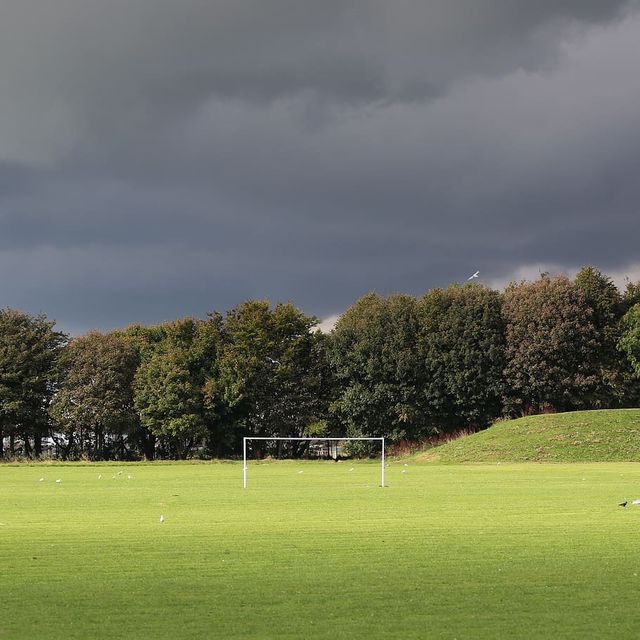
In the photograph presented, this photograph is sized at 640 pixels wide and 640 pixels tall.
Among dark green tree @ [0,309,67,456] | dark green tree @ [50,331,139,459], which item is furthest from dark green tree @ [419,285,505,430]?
dark green tree @ [0,309,67,456]

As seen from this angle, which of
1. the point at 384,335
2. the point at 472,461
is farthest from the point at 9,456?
the point at 472,461

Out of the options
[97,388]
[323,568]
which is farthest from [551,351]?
[323,568]

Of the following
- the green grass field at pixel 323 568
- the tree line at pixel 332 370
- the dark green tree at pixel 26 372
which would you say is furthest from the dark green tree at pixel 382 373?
the green grass field at pixel 323 568

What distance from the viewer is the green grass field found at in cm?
922

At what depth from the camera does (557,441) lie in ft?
173

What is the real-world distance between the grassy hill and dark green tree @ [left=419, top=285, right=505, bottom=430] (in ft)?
24.2

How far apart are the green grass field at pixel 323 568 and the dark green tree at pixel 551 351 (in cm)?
3913

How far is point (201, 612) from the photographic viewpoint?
32.2 ft

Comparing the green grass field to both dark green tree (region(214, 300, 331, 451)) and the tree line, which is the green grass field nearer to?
the tree line

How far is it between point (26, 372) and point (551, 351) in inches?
1718

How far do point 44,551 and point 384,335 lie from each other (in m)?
55.8

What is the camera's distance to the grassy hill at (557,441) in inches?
2021

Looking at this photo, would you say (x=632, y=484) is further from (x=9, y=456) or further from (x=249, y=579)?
(x=9, y=456)

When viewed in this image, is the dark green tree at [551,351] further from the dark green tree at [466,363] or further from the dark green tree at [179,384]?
the dark green tree at [179,384]
